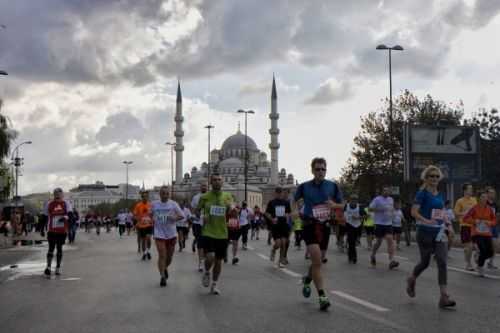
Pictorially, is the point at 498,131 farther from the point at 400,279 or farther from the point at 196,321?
the point at 196,321

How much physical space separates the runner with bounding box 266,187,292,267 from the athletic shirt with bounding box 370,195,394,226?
1.79 metres

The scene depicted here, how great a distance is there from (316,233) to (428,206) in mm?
1465

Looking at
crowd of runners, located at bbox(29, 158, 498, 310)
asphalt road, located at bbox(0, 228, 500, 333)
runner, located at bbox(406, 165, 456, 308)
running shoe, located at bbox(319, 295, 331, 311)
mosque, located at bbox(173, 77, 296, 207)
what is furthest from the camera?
mosque, located at bbox(173, 77, 296, 207)

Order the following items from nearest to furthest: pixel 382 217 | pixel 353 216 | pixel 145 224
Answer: pixel 382 217, pixel 353 216, pixel 145 224

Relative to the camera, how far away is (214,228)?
10.9 m

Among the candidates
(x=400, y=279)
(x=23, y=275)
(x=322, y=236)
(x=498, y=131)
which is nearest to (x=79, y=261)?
(x=23, y=275)

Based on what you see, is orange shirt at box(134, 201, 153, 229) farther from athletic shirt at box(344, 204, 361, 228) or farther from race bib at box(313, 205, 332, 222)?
race bib at box(313, 205, 332, 222)

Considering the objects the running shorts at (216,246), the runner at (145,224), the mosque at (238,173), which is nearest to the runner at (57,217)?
the running shorts at (216,246)

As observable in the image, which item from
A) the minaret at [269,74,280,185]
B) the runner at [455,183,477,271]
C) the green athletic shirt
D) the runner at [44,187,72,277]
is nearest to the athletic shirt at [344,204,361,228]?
the runner at [455,183,477,271]

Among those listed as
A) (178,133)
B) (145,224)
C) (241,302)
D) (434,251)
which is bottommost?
(241,302)

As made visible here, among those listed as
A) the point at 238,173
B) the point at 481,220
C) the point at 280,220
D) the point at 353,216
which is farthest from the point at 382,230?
Result: the point at 238,173

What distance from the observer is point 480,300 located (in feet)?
31.9

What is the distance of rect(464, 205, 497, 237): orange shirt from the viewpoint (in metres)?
13.6

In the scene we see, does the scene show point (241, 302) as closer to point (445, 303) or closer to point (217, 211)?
point (217, 211)
